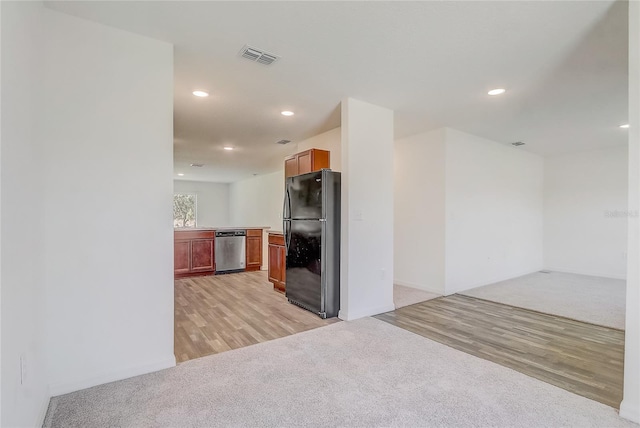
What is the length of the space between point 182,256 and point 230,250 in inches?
37.4

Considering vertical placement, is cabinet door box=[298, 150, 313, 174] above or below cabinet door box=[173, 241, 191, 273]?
above

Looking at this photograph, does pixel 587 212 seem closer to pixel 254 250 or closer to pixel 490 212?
pixel 490 212

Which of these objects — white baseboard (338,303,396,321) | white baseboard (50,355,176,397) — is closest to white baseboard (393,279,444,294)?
white baseboard (338,303,396,321)

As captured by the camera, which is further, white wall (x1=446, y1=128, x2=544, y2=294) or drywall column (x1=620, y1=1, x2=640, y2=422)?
white wall (x1=446, y1=128, x2=544, y2=294)

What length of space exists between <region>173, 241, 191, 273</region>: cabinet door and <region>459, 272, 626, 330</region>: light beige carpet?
5040 millimetres

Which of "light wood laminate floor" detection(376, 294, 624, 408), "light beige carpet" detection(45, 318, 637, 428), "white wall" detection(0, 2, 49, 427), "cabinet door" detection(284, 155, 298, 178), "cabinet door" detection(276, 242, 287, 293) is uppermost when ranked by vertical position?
"cabinet door" detection(284, 155, 298, 178)

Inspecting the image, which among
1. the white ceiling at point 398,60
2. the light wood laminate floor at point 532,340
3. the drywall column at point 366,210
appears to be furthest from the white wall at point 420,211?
the drywall column at point 366,210

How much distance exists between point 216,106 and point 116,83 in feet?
5.10

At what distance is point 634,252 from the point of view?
1753mm

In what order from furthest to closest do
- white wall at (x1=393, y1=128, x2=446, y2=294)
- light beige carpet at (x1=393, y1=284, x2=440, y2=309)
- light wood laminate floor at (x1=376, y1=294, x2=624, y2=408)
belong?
white wall at (x1=393, y1=128, x2=446, y2=294)
light beige carpet at (x1=393, y1=284, x2=440, y2=309)
light wood laminate floor at (x1=376, y1=294, x2=624, y2=408)

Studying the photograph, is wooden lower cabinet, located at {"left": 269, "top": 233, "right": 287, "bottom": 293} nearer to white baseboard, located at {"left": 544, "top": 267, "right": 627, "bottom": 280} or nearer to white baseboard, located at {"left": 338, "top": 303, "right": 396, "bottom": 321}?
white baseboard, located at {"left": 338, "top": 303, "right": 396, "bottom": 321}

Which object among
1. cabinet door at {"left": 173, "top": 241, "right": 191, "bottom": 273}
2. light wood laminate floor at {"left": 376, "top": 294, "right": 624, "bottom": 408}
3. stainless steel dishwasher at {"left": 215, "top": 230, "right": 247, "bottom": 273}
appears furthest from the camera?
stainless steel dishwasher at {"left": 215, "top": 230, "right": 247, "bottom": 273}

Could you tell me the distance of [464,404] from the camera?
6.17 feet

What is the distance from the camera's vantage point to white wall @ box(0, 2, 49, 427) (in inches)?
51.1
